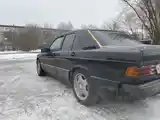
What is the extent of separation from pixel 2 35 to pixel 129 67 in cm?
6625

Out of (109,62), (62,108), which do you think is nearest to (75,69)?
(62,108)

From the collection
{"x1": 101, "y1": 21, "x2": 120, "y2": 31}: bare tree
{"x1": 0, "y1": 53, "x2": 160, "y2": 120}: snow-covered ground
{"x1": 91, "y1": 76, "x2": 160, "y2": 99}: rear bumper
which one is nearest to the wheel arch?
{"x1": 91, "y1": 76, "x2": 160, "y2": 99}: rear bumper

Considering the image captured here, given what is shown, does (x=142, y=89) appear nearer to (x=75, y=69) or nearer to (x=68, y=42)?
(x=75, y=69)

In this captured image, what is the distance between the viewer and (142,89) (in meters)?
2.38

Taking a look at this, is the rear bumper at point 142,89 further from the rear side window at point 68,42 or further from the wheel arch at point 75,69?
the rear side window at point 68,42

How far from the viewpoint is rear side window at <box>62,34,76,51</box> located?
4.05m

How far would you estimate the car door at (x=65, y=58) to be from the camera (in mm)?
3953

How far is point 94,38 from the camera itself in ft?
11.1

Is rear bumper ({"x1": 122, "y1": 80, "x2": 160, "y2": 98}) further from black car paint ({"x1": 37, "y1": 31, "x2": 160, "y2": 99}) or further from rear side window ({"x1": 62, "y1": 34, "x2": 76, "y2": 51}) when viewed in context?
rear side window ({"x1": 62, "y1": 34, "x2": 76, "y2": 51})

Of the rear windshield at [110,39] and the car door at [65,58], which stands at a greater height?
the rear windshield at [110,39]

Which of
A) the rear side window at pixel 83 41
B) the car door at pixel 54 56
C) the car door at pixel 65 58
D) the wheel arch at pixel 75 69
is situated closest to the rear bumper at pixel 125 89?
the wheel arch at pixel 75 69

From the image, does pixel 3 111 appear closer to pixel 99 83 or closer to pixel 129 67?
pixel 99 83

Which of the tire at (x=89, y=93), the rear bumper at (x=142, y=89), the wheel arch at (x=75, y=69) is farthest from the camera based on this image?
the wheel arch at (x=75, y=69)

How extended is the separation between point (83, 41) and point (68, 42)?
723 mm
